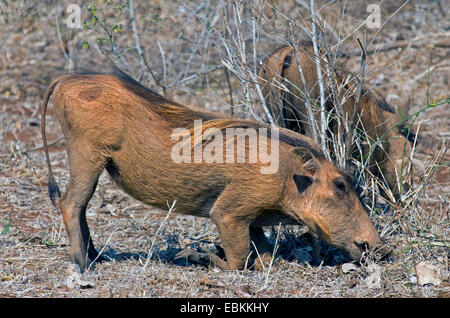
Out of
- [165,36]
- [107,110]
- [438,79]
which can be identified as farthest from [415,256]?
[165,36]

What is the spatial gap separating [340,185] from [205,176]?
795 mm

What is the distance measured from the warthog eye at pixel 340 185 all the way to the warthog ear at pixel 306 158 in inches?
5.5

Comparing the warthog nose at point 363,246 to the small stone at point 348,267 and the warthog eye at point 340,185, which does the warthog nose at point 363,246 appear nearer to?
the small stone at point 348,267

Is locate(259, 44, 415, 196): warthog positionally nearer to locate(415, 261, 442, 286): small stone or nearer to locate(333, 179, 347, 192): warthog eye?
locate(333, 179, 347, 192): warthog eye

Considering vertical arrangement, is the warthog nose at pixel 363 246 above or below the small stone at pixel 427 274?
above

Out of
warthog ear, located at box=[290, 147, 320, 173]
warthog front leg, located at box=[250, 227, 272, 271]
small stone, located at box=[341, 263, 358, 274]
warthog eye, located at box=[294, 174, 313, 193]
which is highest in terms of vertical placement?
warthog ear, located at box=[290, 147, 320, 173]

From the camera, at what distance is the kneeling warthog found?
12.9 ft

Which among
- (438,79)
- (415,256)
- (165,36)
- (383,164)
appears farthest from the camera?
(165,36)

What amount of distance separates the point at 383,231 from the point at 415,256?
321mm

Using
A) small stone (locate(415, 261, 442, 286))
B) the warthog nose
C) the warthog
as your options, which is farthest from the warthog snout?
the warthog

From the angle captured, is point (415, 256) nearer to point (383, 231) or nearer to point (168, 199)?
point (383, 231)

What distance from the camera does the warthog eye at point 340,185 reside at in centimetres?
397

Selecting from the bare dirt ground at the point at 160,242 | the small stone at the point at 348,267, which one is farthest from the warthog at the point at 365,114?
the small stone at the point at 348,267

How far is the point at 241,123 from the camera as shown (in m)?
4.05
